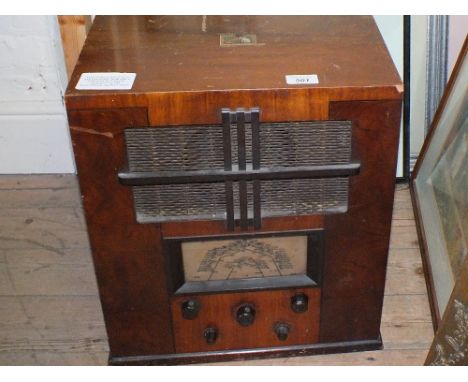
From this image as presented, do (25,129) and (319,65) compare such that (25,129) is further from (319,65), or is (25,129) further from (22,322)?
(319,65)

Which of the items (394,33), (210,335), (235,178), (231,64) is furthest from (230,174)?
(394,33)

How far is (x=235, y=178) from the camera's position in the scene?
3.93 feet

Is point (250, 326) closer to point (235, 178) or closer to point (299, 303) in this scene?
point (299, 303)

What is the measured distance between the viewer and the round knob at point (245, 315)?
1.44 m

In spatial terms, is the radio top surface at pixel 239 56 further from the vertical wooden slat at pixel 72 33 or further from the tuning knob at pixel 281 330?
the tuning knob at pixel 281 330

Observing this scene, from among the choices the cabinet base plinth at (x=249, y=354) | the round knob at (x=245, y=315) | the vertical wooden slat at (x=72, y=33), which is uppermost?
the vertical wooden slat at (x=72, y=33)

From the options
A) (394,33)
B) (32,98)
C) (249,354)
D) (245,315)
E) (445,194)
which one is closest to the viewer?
(245,315)

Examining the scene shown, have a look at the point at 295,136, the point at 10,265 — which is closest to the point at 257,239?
the point at 295,136

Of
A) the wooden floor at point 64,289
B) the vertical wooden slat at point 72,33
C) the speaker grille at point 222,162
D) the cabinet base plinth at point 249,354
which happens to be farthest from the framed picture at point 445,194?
the vertical wooden slat at point 72,33

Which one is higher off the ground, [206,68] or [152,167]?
[206,68]

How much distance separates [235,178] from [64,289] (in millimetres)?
779

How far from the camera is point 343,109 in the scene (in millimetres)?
1151

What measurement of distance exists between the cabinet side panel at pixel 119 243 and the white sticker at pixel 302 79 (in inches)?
9.7

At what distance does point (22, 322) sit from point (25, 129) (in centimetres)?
63
